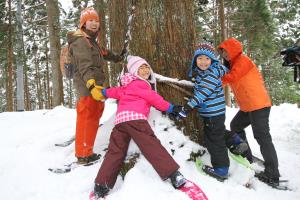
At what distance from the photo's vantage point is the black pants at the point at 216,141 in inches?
144

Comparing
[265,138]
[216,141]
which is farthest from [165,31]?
[265,138]

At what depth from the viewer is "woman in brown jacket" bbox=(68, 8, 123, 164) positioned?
389cm

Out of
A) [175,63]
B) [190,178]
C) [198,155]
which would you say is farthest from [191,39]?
[190,178]

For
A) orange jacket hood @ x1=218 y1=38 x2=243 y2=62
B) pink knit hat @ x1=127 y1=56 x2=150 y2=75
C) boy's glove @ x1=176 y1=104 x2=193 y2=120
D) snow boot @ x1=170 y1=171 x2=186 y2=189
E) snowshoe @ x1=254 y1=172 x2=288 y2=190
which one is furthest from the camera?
orange jacket hood @ x1=218 y1=38 x2=243 y2=62

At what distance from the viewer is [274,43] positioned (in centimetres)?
1977

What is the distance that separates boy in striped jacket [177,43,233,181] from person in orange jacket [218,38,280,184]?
511mm

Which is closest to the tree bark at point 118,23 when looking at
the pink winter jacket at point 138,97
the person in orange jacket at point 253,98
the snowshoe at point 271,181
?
the pink winter jacket at point 138,97

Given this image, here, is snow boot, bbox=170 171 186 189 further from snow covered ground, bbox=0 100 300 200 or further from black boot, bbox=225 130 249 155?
black boot, bbox=225 130 249 155

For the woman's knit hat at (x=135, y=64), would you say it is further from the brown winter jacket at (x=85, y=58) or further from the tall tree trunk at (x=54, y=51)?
the tall tree trunk at (x=54, y=51)

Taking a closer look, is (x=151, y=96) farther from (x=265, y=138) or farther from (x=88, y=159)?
(x=265, y=138)

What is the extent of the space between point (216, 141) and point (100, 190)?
135 cm

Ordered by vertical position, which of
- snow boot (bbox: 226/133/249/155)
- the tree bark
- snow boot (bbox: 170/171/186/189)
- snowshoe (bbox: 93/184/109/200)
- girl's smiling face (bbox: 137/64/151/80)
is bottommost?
snowshoe (bbox: 93/184/109/200)

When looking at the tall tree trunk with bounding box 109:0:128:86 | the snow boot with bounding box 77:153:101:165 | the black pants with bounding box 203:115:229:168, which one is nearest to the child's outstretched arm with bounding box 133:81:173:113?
the black pants with bounding box 203:115:229:168

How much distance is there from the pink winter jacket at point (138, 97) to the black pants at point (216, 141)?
570 mm
